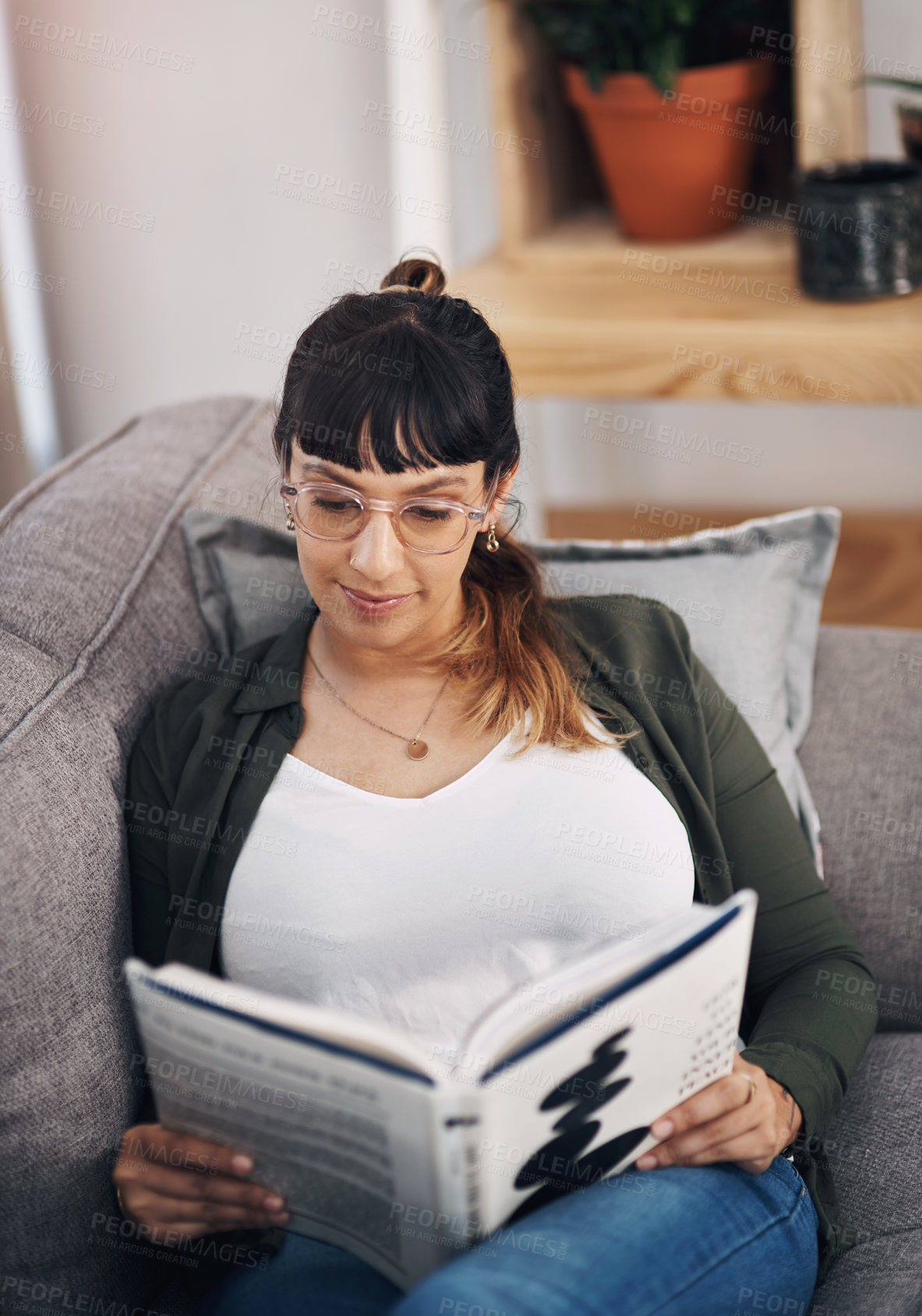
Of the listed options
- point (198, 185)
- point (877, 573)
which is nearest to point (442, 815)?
point (877, 573)

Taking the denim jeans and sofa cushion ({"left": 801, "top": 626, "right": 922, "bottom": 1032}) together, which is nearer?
the denim jeans

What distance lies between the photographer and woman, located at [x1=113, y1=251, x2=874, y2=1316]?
0.96 meters

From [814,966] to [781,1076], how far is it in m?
0.14

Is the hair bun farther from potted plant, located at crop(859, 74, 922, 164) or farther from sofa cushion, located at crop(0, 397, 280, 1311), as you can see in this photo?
potted plant, located at crop(859, 74, 922, 164)

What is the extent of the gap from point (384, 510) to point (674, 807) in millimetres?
366

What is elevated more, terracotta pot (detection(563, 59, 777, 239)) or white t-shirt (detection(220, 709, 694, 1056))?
terracotta pot (detection(563, 59, 777, 239))

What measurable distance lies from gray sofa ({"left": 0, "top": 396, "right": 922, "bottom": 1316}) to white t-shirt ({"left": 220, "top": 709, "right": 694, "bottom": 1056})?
0.15 meters

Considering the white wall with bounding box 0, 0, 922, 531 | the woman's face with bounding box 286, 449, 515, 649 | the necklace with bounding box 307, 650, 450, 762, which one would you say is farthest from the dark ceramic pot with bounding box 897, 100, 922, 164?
the necklace with bounding box 307, 650, 450, 762

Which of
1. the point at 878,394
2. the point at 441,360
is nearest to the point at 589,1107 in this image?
the point at 441,360

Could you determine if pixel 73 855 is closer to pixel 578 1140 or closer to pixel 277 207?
pixel 578 1140

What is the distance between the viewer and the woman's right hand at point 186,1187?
90 centimetres

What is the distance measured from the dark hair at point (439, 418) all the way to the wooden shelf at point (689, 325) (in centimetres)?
58

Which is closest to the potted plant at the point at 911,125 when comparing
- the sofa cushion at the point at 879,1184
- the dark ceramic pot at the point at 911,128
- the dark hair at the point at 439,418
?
the dark ceramic pot at the point at 911,128

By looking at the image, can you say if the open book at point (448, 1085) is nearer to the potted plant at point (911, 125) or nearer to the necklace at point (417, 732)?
the necklace at point (417, 732)
